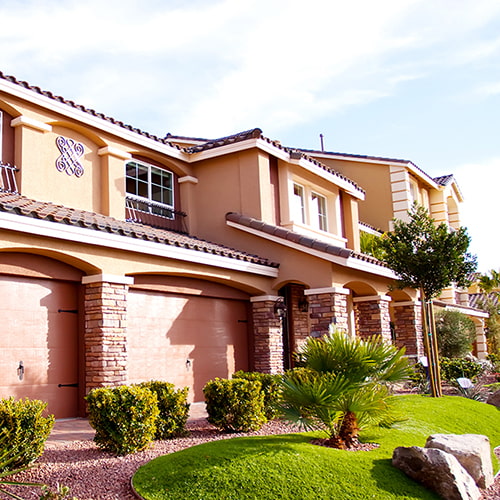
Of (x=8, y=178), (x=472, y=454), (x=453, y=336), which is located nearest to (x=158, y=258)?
(x=8, y=178)

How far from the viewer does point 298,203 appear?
18.1m

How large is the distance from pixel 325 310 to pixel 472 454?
24.4 feet

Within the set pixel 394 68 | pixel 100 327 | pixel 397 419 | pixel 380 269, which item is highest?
pixel 394 68

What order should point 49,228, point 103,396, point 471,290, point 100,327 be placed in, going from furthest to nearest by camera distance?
point 471,290
point 100,327
point 49,228
point 103,396

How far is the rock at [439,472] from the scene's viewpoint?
689cm

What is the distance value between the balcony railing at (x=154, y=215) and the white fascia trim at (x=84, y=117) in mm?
1533

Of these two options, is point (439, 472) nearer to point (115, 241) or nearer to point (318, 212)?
point (115, 241)

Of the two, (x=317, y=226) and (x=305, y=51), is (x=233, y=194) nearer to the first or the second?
(x=317, y=226)

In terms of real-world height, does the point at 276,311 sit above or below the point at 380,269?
below

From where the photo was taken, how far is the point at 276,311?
15422 millimetres

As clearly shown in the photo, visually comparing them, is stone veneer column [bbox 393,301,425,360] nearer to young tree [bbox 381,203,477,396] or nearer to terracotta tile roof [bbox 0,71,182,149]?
young tree [bbox 381,203,477,396]

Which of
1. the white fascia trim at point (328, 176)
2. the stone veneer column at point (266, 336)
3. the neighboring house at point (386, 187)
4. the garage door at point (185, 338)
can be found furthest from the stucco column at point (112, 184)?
the neighboring house at point (386, 187)

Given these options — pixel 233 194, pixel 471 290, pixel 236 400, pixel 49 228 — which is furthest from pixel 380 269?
pixel 471 290

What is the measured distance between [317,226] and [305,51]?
9.10 metres
